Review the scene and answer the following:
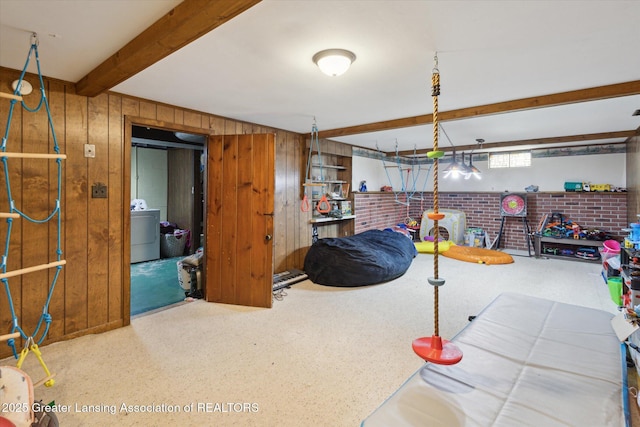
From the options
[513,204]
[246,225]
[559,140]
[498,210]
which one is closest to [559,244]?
[513,204]

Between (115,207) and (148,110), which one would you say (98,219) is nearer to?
(115,207)

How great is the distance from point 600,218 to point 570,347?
523 cm

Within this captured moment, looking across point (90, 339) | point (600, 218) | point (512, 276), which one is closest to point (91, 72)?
point (90, 339)

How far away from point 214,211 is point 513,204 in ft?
20.0

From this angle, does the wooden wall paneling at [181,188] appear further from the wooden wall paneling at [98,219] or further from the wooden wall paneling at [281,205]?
the wooden wall paneling at [98,219]

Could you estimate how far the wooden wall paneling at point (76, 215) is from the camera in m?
2.67

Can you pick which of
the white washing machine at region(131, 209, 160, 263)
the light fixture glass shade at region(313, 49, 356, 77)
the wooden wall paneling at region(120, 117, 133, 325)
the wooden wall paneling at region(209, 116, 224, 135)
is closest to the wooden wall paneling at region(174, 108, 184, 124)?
the wooden wall paneling at region(209, 116, 224, 135)

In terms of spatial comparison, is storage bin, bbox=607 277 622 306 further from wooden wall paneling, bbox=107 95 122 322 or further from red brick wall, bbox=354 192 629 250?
wooden wall paneling, bbox=107 95 122 322

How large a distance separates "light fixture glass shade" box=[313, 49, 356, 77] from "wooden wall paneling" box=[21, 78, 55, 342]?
2.25 meters

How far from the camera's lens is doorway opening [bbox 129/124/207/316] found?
5.33 meters

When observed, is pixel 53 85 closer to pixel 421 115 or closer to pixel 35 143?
pixel 35 143

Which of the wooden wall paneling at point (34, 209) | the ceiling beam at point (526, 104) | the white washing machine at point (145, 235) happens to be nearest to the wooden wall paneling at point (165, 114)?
the wooden wall paneling at point (34, 209)

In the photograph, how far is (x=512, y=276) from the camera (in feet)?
15.8

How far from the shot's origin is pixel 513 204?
262 inches
